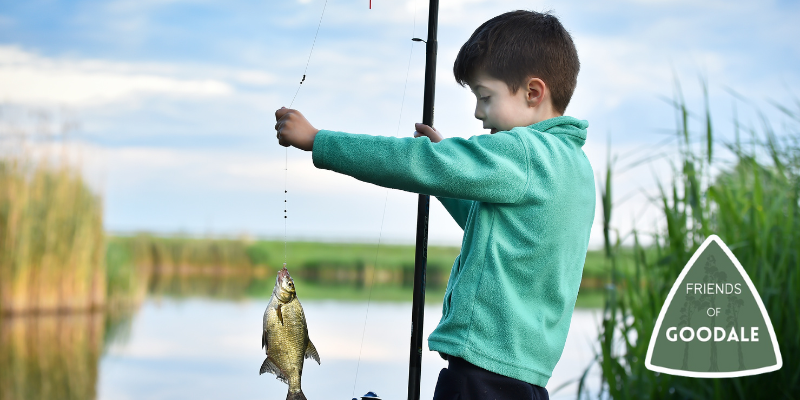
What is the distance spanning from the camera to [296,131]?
1145 millimetres

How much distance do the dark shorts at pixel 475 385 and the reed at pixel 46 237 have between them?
6.38 metres

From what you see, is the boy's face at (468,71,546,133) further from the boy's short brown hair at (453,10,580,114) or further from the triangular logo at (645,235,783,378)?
the triangular logo at (645,235,783,378)

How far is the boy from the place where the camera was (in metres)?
1.12

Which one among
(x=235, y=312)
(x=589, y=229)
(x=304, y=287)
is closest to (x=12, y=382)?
(x=235, y=312)

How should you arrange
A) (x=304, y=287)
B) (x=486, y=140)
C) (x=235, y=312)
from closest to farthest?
(x=486, y=140) < (x=235, y=312) < (x=304, y=287)

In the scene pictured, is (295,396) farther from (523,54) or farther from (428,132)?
(523,54)

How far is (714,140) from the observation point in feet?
8.47

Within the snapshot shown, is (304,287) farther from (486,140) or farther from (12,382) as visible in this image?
(486,140)

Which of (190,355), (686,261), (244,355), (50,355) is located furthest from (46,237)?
(686,261)

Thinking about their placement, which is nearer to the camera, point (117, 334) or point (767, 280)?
point (767, 280)

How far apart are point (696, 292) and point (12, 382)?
5974 millimetres

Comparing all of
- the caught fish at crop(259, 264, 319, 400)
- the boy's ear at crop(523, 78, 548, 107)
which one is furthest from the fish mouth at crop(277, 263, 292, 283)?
the boy's ear at crop(523, 78, 548, 107)

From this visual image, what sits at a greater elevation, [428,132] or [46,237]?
[428,132]

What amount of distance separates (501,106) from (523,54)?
112 mm
